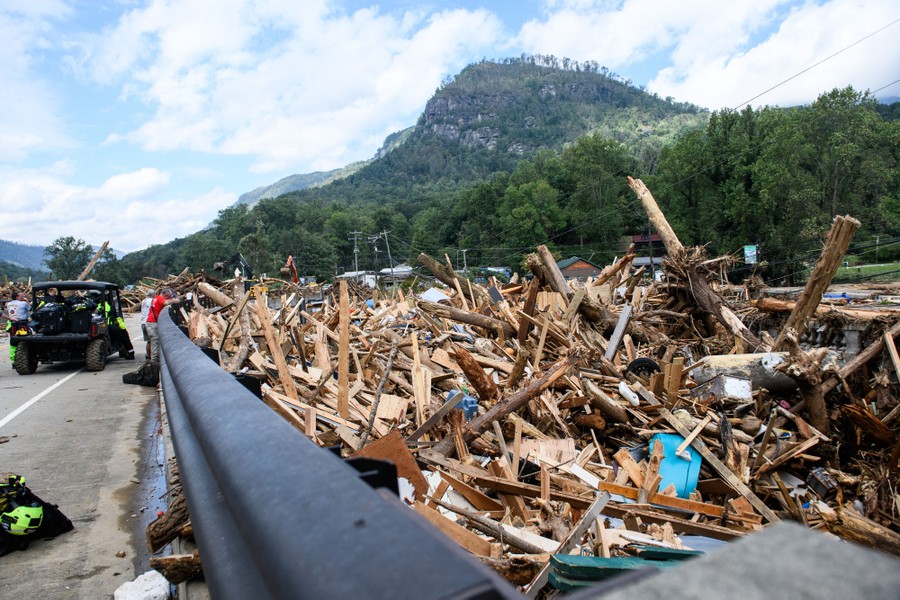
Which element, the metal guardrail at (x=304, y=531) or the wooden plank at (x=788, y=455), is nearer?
the metal guardrail at (x=304, y=531)

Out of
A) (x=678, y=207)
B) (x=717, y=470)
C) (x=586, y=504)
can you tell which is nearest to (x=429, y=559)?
(x=586, y=504)

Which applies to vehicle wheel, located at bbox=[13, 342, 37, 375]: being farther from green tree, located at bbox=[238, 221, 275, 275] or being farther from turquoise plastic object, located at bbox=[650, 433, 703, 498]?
green tree, located at bbox=[238, 221, 275, 275]

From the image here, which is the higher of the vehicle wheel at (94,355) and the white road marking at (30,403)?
the vehicle wheel at (94,355)

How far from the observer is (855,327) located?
420 inches

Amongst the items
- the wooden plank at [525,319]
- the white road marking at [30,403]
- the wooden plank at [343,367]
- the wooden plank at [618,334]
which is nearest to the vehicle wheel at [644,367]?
the wooden plank at [618,334]

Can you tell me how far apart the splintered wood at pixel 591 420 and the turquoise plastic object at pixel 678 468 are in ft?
0.06

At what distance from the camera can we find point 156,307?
40.8 ft

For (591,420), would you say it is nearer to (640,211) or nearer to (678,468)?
(678,468)

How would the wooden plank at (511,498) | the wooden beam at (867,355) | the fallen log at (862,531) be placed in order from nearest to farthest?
the wooden plank at (511,498) < the fallen log at (862,531) < the wooden beam at (867,355)

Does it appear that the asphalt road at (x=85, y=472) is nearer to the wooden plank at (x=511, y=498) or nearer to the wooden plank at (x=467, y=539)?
the wooden plank at (x=467, y=539)

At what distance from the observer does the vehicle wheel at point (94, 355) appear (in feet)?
41.0

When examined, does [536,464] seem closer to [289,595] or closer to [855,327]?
[289,595]

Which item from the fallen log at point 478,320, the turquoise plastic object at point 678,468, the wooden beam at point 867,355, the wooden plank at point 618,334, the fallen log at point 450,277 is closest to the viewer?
the turquoise plastic object at point 678,468

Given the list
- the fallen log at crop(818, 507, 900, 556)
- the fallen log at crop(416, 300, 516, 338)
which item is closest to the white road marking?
the fallen log at crop(416, 300, 516, 338)
